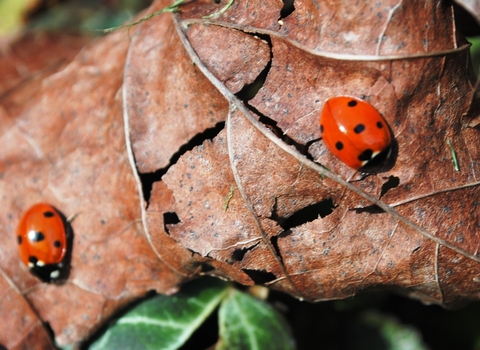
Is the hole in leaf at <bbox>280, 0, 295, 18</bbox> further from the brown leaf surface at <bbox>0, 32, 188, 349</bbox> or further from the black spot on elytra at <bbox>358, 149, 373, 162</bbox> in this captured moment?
the brown leaf surface at <bbox>0, 32, 188, 349</bbox>

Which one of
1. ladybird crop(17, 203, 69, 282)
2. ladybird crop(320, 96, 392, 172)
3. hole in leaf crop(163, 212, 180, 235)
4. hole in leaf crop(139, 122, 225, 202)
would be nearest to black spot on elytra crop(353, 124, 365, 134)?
ladybird crop(320, 96, 392, 172)

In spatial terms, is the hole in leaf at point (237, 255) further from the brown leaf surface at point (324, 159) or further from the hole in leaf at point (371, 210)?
the hole in leaf at point (371, 210)

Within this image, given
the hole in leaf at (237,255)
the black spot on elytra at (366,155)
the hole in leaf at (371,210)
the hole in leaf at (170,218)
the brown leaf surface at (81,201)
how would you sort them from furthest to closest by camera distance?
the brown leaf surface at (81,201) < the hole in leaf at (170,218) < the hole in leaf at (237,255) < the hole in leaf at (371,210) < the black spot on elytra at (366,155)

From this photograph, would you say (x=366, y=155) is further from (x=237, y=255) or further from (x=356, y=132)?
(x=237, y=255)

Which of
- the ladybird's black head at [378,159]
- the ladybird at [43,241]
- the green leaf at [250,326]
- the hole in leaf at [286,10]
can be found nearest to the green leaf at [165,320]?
the green leaf at [250,326]

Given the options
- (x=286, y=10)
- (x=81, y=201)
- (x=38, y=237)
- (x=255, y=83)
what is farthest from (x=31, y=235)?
(x=286, y=10)

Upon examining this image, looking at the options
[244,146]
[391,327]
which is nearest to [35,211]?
[244,146]

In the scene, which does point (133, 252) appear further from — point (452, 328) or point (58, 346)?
point (452, 328)
